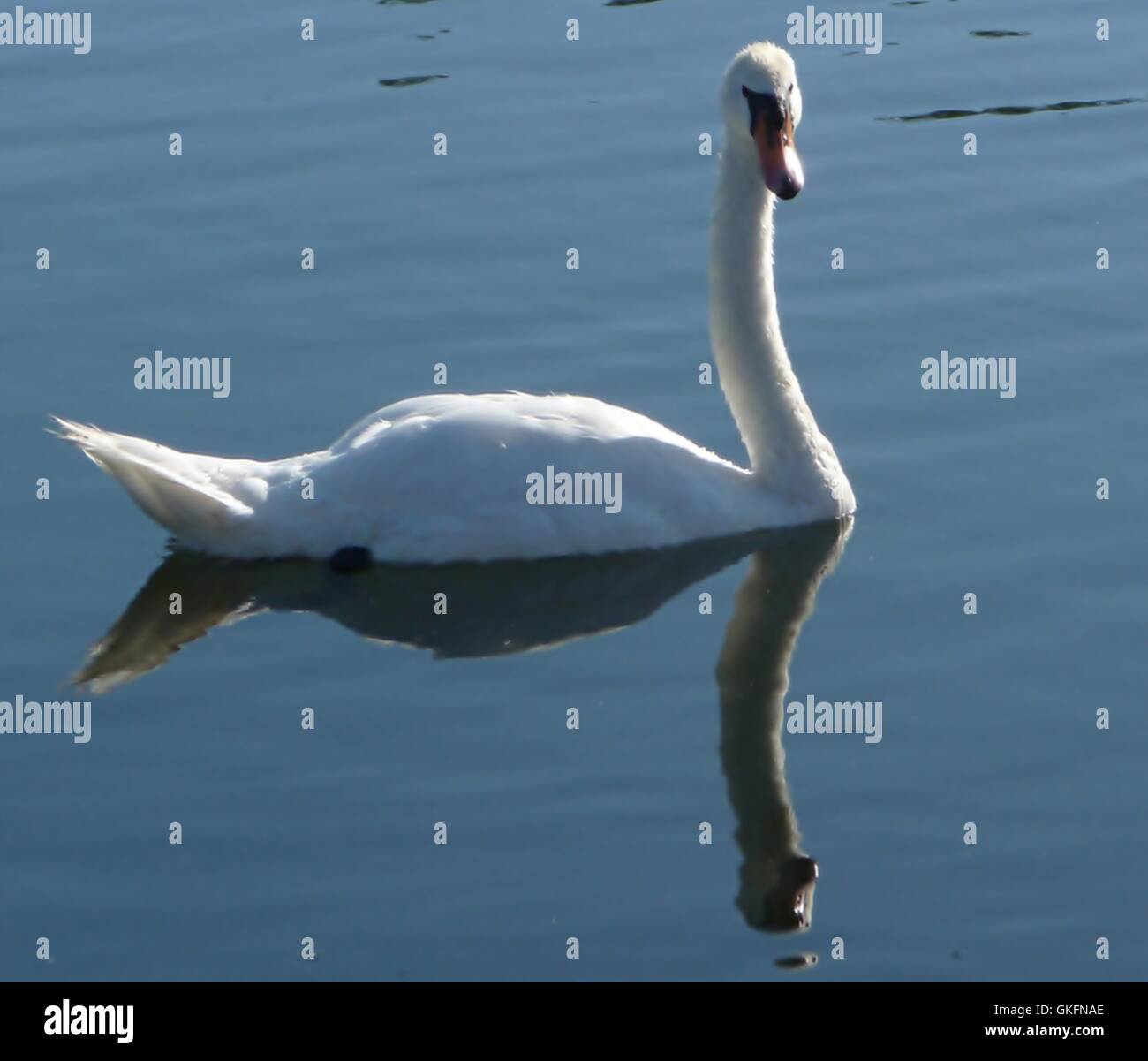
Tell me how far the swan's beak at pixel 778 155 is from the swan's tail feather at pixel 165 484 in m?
3.25

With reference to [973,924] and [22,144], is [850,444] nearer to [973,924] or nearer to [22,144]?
[973,924]

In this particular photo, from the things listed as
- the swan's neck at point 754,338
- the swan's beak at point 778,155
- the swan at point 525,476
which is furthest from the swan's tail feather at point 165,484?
the swan's beak at point 778,155

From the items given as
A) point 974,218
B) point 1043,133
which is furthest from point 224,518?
point 1043,133

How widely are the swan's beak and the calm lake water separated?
72.5 inches

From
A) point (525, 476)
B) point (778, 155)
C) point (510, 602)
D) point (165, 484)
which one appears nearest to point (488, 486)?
point (525, 476)

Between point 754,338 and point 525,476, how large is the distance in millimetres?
1714

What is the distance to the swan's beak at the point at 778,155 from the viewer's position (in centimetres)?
1205

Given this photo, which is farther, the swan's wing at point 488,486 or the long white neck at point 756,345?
the long white neck at point 756,345

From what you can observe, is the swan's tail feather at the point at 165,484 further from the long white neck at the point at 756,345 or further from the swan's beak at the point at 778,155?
the swan's beak at the point at 778,155

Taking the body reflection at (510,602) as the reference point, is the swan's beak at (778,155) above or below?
above

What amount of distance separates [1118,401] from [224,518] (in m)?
5.14

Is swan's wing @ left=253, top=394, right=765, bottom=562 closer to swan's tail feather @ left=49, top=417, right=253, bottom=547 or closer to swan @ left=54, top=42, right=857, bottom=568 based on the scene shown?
swan @ left=54, top=42, right=857, bottom=568

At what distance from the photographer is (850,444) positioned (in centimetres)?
1330

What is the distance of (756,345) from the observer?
12.7 metres
